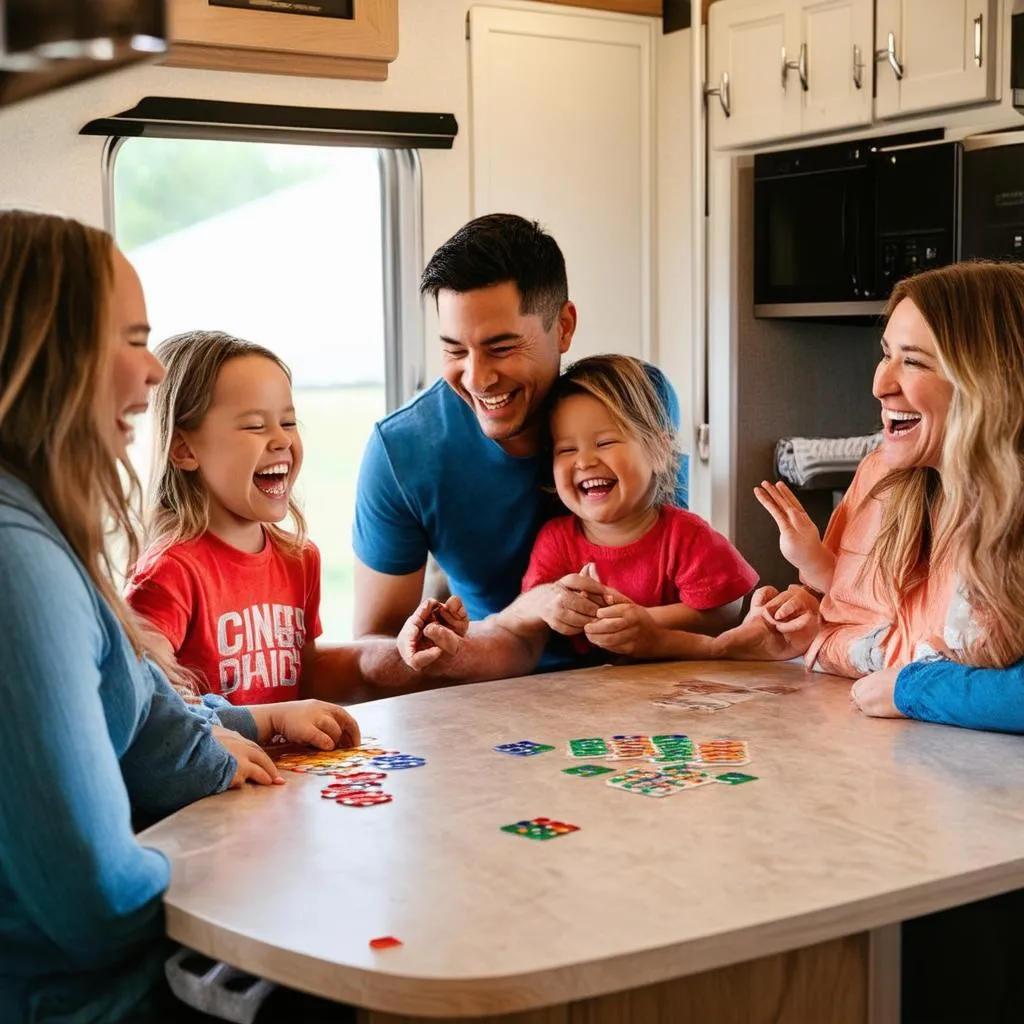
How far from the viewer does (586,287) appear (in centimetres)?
504

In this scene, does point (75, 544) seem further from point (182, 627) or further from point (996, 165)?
point (996, 165)

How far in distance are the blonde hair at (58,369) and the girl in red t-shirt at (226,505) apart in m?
0.82

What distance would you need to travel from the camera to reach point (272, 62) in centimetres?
414

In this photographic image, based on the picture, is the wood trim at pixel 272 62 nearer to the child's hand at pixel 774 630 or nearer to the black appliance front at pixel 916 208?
the black appliance front at pixel 916 208

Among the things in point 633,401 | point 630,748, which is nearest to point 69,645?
point 630,748

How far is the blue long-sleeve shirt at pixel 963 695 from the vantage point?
192cm

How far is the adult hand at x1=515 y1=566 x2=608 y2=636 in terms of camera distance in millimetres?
2430

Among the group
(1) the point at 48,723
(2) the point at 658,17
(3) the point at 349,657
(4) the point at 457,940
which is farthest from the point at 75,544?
(2) the point at 658,17

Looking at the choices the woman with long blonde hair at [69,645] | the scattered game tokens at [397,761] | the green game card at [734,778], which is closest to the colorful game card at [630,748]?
the green game card at [734,778]

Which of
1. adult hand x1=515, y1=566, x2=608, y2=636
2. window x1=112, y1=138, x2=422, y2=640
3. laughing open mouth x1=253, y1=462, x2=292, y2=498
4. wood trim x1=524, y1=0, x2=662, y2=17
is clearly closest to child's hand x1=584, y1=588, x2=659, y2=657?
adult hand x1=515, y1=566, x2=608, y2=636

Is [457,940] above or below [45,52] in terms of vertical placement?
below

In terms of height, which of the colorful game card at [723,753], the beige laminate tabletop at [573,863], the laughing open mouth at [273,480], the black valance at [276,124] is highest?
the black valance at [276,124]

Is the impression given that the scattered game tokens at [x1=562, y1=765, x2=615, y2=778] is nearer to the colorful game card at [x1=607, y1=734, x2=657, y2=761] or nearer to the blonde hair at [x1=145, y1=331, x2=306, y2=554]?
the colorful game card at [x1=607, y1=734, x2=657, y2=761]

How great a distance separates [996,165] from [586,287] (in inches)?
62.2
